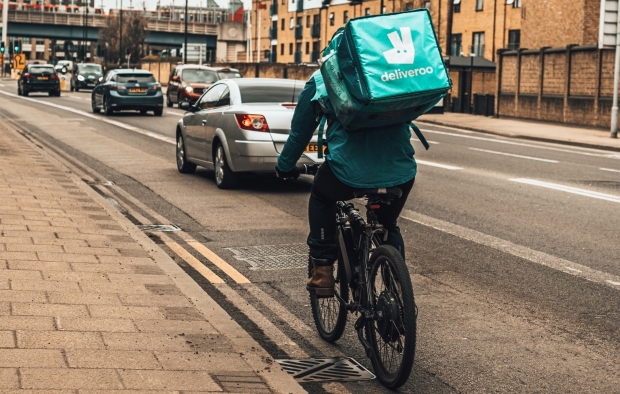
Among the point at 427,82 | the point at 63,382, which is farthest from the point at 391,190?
the point at 63,382

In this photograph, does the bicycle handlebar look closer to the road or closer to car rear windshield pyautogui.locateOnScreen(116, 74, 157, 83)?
the road

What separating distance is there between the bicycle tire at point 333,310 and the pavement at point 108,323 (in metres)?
0.53

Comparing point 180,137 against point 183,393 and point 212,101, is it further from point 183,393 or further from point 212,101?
point 183,393

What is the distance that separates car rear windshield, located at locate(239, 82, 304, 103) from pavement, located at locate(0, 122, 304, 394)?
4.92m

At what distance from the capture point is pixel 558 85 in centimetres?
3659

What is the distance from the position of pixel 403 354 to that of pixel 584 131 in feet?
94.9

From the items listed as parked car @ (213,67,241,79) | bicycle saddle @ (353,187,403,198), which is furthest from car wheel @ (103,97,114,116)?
bicycle saddle @ (353,187,403,198)

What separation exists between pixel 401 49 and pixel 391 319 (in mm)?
1313

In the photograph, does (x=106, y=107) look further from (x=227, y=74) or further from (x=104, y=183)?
(x=104, y=183)

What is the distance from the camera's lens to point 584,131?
106 feet

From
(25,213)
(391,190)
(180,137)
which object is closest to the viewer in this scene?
(391,190)

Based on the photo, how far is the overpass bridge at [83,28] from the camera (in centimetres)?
11025

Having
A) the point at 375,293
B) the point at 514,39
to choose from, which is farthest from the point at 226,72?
the point at 375,293

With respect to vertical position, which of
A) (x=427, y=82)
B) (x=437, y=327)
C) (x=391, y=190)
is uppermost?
(x=427, y=82)
